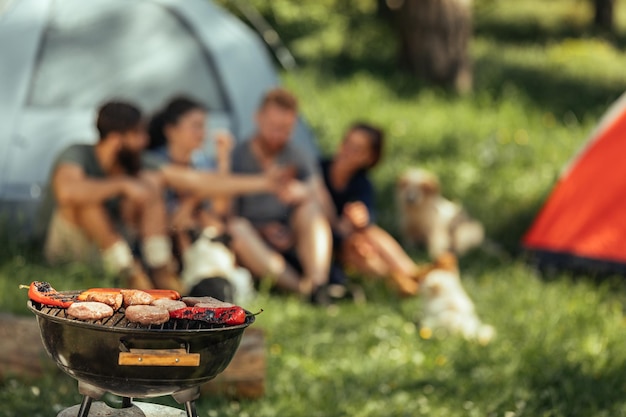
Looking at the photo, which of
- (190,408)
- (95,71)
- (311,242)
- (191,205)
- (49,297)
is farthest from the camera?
(95,71)

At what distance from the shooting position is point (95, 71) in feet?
23.4

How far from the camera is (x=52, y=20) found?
23.6 feet

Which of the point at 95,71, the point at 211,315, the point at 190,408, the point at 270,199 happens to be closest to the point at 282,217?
the point at 270,199

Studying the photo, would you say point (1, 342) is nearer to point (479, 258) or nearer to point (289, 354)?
point (289, 354)

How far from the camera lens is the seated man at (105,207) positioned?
568 centimetres

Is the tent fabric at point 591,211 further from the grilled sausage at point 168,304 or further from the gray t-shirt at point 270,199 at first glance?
the grilled sausage at point 168,304

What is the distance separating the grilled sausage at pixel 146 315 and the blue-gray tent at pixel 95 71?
11.9ft

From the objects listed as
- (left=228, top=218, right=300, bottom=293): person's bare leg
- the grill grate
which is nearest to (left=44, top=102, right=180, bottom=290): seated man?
(left=228, top=218, right=300, bottom=293): person's bare leg

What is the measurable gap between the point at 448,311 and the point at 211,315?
8.78ft

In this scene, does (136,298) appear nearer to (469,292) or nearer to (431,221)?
(469,292)

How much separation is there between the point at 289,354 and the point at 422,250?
2574 millimetres

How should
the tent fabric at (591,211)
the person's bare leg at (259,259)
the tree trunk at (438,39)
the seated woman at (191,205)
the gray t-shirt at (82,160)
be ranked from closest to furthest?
the seated woman at (191,205) < the gray t-shirt at (82,160) < the person's bare leg at (259,259) < the tent fabric at (591,211) < the tree trunk at (438,39)

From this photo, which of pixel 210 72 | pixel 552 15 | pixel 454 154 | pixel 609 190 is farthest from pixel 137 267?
pixel 552 15

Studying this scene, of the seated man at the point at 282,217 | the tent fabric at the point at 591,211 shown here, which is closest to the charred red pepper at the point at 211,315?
the seated man at the point at 282,217
